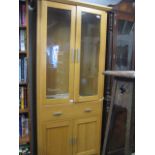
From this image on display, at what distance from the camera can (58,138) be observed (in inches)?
83.6

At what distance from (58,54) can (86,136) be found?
1.04 m

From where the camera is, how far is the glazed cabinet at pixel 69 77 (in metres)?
2.00

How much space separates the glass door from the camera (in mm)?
2016

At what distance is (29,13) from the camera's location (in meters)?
2.03

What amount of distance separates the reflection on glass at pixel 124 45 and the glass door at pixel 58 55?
2.05ft

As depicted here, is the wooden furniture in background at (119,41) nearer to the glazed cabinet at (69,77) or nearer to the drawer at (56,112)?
the glazed cabinet at (69,77)

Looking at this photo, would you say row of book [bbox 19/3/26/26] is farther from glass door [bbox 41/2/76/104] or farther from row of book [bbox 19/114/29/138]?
row of book [bbox 19/114/29/138]

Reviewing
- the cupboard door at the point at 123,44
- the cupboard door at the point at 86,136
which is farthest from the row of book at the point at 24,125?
the cupboard door at the point at 123,44

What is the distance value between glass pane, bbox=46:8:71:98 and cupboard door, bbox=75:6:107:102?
126 millimetres
